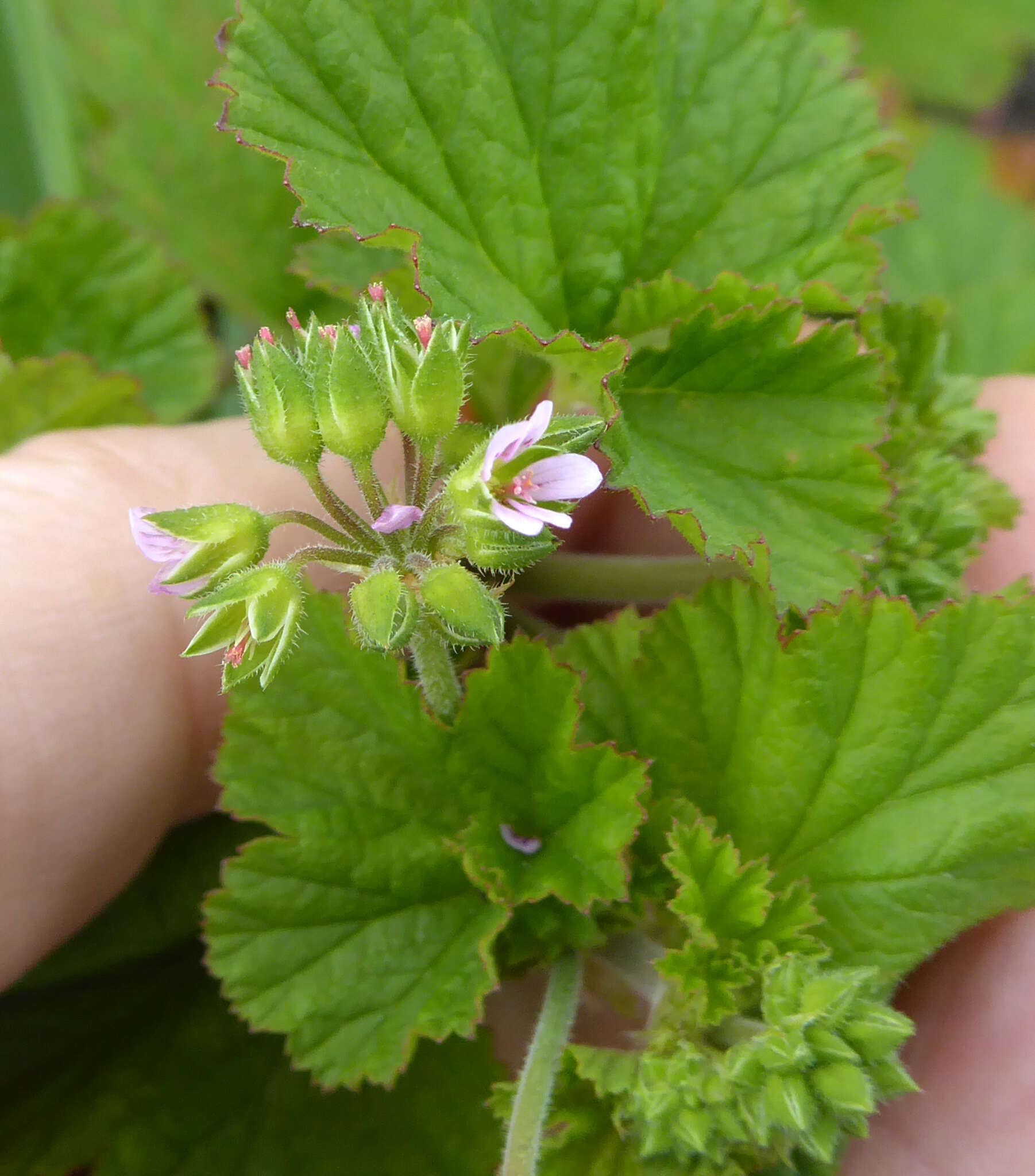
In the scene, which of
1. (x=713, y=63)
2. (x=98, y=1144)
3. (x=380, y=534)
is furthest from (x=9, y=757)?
(x=713, y=63)

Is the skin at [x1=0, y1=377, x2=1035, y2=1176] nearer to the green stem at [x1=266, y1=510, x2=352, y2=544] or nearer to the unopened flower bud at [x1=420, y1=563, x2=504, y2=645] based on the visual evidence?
the green stem at [x1=266, y1=510, x2=352, y2=544]

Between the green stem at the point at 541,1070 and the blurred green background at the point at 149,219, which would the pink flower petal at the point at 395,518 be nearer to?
the green stem at the point at 541,1070

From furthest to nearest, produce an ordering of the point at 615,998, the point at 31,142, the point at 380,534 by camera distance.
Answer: the point at 31,142, the point at 615,998, the point at 380,534

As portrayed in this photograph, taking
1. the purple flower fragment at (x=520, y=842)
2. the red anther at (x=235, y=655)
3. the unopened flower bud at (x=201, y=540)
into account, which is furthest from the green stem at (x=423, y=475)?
the purple flower fragment at (x=520, y=842)

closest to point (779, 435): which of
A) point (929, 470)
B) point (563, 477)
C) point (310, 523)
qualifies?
point (929, 470)

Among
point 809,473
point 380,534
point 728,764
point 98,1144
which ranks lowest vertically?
point 98,1144

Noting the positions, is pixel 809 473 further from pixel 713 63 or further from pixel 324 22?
pixel 324 22
